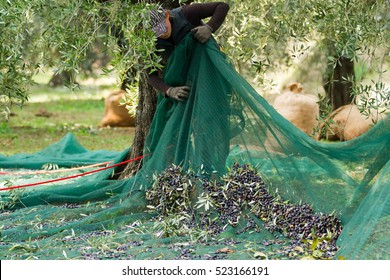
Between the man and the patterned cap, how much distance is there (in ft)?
0.12

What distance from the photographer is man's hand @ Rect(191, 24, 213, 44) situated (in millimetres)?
5973

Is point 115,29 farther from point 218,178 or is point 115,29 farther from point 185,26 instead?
point 218,178

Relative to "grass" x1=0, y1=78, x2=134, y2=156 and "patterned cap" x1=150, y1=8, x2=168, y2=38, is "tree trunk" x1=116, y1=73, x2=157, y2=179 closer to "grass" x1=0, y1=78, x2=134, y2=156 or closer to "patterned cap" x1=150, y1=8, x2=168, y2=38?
"patterned cap" x1=150, y1=8, x2=168, y2=38

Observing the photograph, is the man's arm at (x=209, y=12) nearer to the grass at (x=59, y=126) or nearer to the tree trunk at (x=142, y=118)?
the tree trunk at (x=142, y=118)

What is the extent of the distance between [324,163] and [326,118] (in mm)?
1266

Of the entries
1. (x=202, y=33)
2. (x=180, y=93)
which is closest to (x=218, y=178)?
(x=180, y=93)

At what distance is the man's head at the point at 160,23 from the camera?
579 cm

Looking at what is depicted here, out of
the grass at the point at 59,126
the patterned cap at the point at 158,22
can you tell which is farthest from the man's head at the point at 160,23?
the grass at the point at 59,126

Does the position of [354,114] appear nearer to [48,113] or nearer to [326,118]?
[326,118]

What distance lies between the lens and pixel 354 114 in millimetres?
11453

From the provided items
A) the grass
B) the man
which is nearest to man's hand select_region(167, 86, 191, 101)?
the man

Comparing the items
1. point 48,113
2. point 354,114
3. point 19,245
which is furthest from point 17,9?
point 48,113

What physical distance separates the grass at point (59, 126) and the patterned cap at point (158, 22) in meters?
4.85

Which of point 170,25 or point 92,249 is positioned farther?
point 170,25
